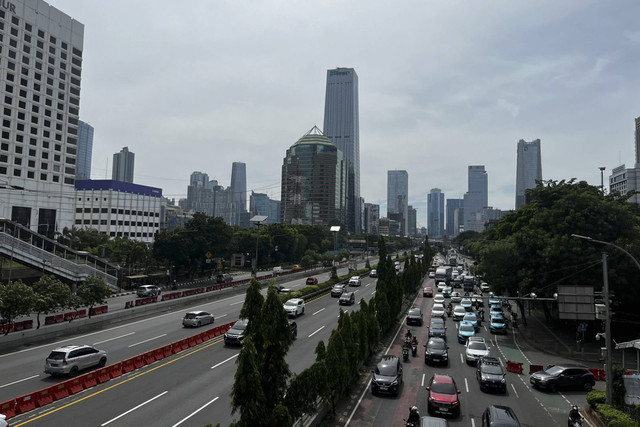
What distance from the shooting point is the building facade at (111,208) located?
11212 centimetres

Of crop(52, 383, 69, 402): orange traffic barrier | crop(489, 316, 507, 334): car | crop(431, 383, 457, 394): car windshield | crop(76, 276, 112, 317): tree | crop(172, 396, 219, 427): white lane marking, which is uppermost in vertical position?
crop(76, 276, 112, 317): tree

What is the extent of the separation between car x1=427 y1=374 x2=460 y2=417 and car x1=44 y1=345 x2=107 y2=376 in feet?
66.2

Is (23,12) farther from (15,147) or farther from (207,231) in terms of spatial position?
(207,231)

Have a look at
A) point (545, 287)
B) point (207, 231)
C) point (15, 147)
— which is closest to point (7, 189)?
point (15, 147)

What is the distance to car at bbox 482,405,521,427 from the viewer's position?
17.0 metres

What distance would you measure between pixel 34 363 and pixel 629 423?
33255mm

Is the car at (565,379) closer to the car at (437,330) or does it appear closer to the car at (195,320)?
the car at (437,330)

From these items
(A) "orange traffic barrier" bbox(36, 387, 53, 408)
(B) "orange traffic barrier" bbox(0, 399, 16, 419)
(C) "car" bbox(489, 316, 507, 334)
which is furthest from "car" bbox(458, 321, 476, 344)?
(B) "orange traffic barrier" bbox(0, 399, 16, 419)

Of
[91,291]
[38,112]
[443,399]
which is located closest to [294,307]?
[91,291]

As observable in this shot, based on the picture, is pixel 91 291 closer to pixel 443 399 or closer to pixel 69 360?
pixel 69 360

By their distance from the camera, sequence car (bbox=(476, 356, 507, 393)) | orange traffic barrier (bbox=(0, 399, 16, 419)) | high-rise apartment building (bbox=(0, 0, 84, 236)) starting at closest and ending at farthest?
1. orange traffic barrier (bbox=(0, 399, 16, 419))
2. car (bbox=(476, 356, 507, 393))
3. high-rise apartment building (bbox=(0, 0, 84, 236))

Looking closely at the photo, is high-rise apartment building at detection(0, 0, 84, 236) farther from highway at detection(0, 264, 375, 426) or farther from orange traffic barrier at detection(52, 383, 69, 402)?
orange traffic barrier at detection(52, 383, 69, 402)

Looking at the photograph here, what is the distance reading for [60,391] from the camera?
2039 cm

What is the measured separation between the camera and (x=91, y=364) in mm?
25000
